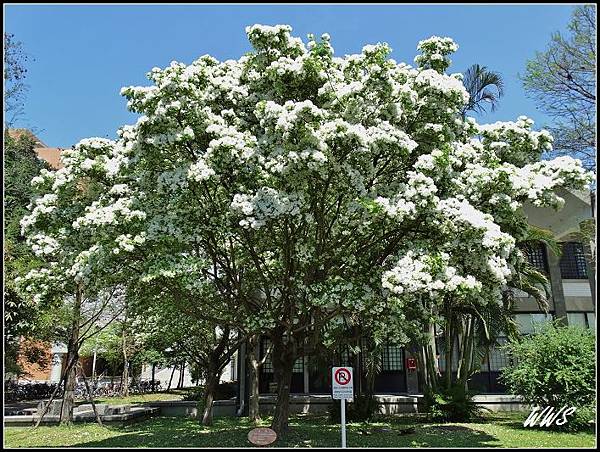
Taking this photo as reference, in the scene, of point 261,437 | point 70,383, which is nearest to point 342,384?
point 261,437

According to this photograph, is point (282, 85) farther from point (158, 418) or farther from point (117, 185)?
point (158, 418)

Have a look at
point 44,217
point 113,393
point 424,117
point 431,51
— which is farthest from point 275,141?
point 113,393

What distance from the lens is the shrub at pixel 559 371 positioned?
45.0 feet

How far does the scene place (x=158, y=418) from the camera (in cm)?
1995

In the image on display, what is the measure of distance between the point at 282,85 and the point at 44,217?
239 inches

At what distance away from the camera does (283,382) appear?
12.7 m

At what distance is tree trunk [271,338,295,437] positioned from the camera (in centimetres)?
1260

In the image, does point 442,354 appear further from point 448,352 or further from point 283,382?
point 283,382

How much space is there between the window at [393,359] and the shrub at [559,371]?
8914mm

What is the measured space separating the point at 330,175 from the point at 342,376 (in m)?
3.79

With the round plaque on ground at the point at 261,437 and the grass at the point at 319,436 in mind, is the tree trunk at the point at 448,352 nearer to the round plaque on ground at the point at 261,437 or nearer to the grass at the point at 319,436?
the grass at the point at 319,436

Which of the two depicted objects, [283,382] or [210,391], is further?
[210,391]

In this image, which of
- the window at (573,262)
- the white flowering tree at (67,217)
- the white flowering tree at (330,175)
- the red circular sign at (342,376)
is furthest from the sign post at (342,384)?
the window at (573,262)

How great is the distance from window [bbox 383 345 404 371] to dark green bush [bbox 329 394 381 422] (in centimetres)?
600
